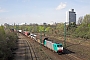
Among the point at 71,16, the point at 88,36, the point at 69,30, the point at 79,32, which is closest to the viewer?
the point at 88,36

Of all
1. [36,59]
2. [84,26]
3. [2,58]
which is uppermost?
[84,26]

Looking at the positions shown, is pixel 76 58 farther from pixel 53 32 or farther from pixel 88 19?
pixel 88 19

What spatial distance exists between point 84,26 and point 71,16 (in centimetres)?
13197

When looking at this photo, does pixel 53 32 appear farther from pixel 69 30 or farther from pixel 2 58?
pixel 2 58

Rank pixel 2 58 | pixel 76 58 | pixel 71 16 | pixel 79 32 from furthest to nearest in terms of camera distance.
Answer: pixel 71 16 < pixel 79 32 < pixel 76 58 < pixel 2 58

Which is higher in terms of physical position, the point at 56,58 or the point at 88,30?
the point at 88,30

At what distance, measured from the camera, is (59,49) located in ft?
118

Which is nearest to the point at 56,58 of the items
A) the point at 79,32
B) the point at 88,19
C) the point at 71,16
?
the point at 79,32

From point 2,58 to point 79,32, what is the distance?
50843 millimetres

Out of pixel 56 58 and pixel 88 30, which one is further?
pixel 88 30

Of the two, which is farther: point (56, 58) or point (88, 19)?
point (88, 19)

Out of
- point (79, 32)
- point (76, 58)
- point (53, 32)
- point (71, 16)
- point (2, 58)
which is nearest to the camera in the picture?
point (2, 58)

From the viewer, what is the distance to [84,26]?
67.4m

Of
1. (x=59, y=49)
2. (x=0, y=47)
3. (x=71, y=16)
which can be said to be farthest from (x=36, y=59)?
(x=71, y=16)
